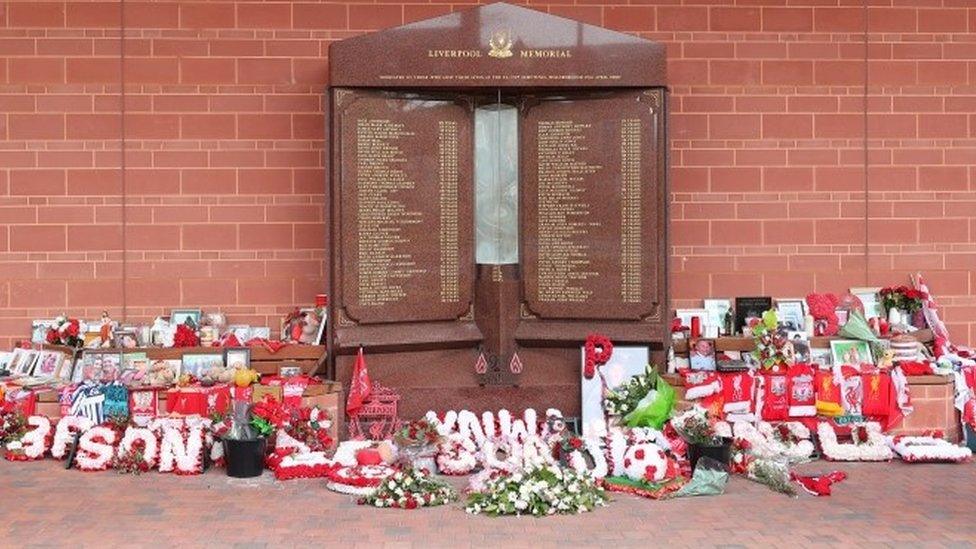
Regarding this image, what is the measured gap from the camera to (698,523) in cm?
584

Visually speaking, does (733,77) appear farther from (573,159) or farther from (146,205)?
(146,205)

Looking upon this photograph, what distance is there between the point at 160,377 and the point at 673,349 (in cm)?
381

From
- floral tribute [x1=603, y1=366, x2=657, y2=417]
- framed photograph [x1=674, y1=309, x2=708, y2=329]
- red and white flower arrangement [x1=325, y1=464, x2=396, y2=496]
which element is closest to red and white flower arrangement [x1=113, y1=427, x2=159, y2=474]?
red and white flower arrangement [x1=325, y1=464, x2=396, y2=496]

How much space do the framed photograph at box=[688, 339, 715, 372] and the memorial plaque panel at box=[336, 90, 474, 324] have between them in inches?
68.1

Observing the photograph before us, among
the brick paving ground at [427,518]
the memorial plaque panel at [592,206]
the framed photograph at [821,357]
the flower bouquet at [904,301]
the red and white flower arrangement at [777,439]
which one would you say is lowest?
the brick paving ground at [427,518]

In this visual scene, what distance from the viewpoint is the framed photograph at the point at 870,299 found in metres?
8.61

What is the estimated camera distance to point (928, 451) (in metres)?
7.35

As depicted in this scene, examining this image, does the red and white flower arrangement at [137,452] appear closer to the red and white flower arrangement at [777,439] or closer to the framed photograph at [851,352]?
the red and white flower arrangement at [777,439]

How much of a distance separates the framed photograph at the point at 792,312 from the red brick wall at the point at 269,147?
0.12 meters

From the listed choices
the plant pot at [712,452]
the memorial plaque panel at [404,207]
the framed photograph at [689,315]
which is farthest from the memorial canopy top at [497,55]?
the plant pot at [712,452]

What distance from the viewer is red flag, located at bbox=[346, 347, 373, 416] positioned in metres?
7.73

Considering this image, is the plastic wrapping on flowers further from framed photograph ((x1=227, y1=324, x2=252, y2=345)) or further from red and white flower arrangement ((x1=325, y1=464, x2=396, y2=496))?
framed photograph ((x1=227, y1=324, x2=252, y2=345))

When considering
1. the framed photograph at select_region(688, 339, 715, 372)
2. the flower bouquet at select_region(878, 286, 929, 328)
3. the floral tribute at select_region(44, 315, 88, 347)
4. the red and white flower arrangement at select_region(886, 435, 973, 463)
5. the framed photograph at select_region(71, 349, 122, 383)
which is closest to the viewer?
the red and white flower arrangement at select_region(886, 435, 973, 463)

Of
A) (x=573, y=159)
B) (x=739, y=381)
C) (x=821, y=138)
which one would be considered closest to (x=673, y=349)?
(x=739, y=381)
